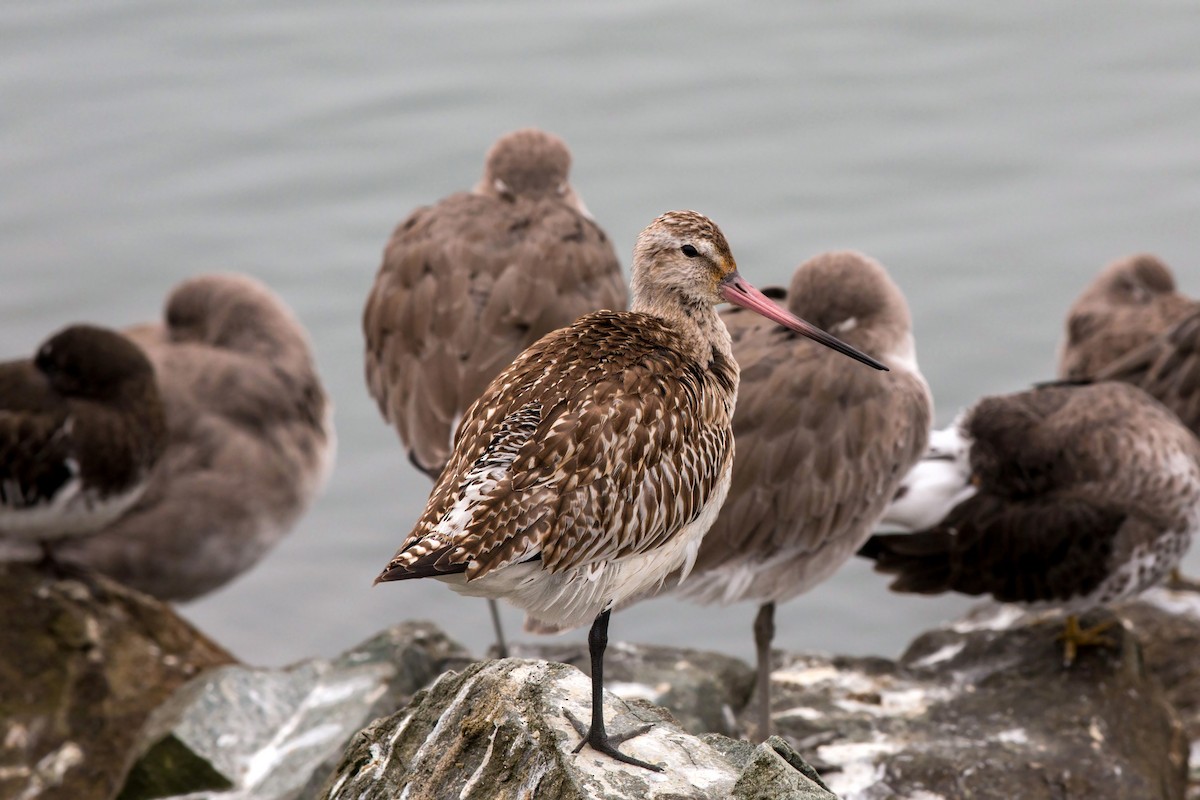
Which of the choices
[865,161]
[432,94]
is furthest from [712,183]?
[432,94]

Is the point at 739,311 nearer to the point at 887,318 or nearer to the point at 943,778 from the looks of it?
the point at 887,318

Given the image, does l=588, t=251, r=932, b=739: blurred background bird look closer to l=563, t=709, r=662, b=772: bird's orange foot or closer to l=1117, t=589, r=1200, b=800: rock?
l=1117, t=589, r=1200, b=800: rock

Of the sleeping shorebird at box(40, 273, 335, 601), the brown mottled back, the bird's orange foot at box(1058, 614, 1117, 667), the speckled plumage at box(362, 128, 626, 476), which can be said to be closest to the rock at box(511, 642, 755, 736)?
the speckled plumage at box(362, 128, 626, 476)

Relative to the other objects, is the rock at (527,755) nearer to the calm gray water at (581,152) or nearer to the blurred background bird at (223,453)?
the blurred background bird at (223,453)

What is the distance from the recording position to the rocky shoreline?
5.76 m

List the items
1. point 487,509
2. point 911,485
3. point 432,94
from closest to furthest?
point 487,509 → point 911,485 → point 432,94

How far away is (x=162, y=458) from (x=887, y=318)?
372 centimetres

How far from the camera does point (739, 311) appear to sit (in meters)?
6.69

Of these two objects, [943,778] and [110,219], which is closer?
[943,778]

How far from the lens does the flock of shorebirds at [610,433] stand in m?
4.06

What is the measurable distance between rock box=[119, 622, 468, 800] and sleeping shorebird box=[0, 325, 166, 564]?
169 centimetres

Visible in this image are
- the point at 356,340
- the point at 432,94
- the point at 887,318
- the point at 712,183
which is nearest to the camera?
the point at 887,318

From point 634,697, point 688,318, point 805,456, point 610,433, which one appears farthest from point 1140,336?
point 610,433

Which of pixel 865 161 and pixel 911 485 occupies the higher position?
pixel 865 161
